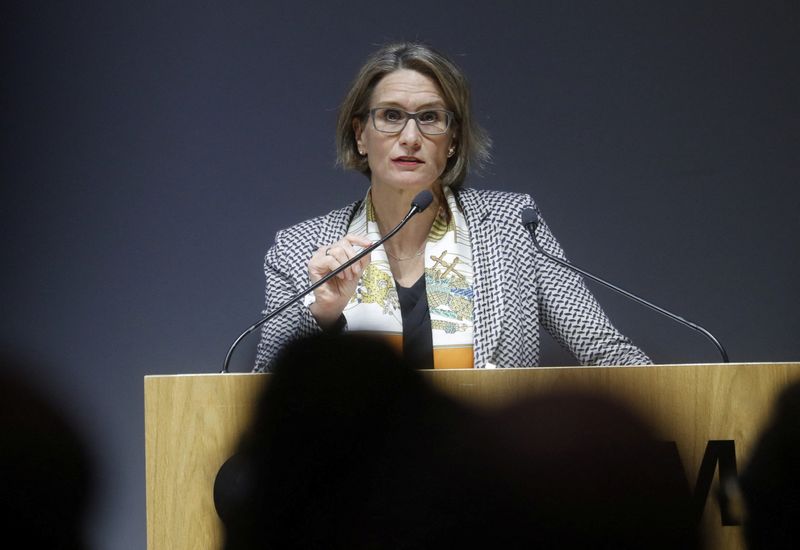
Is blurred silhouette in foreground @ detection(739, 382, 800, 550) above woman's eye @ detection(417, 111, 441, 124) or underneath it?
underneath

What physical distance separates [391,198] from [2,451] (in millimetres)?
1127

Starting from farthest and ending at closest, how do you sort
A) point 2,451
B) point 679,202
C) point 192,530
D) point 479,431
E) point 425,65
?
point 679,202, point 425,65, point 192,530, point 479,431, point 2,451

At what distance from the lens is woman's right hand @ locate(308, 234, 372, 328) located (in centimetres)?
141

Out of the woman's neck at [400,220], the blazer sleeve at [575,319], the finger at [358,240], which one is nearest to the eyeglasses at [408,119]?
the woman's neck at [400,220]

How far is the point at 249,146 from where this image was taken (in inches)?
85.6

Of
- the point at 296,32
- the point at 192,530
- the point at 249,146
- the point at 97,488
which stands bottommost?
the point at 192,530

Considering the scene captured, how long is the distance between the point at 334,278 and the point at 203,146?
0.81 metres

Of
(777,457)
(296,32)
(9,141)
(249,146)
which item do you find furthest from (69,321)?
(777,457)

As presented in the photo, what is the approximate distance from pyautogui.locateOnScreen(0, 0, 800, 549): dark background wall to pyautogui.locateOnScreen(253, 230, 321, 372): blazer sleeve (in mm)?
377

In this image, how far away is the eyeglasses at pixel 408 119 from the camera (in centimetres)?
177

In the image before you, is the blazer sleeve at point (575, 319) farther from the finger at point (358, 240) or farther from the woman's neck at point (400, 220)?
the finger at point (358, 240)

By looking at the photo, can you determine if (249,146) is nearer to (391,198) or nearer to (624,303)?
(391,198)

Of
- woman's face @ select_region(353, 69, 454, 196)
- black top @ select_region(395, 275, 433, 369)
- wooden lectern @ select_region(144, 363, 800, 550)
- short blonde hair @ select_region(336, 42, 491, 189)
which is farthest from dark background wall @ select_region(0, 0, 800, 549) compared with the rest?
wooden lectern @ select_region(144, 363, 800, 550)

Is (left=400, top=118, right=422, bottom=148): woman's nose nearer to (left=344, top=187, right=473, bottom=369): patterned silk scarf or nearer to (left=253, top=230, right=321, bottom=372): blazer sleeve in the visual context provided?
(left=344, top=187, right=473, bottom=369): patterned silk scarf
